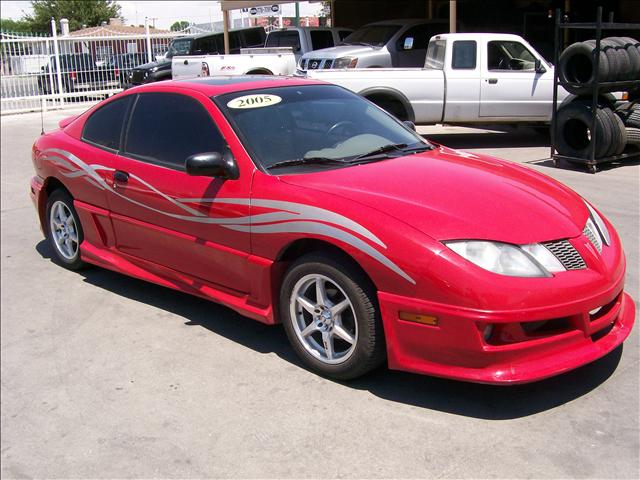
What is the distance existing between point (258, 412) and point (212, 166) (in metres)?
1.49

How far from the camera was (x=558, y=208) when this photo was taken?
13.2ft

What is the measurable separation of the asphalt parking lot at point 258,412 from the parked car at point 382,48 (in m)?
10.1

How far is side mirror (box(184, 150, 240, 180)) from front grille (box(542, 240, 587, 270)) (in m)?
1.88

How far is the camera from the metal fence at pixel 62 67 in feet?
71.4

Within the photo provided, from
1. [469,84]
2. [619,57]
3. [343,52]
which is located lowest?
[469,84]

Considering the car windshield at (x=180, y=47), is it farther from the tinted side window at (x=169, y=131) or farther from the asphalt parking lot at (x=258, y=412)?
the asphalt parking lot at (x=258, y=412)

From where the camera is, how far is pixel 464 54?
485 inches

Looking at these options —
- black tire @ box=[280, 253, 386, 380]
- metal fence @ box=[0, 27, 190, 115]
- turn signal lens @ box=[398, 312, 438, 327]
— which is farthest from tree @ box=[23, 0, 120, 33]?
turn signal lens @ box=[398, 312, 438, 327]

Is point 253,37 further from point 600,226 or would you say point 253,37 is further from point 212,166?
point 600,226

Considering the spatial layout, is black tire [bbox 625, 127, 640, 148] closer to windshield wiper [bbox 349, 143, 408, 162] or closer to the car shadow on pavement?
windshield wiper [bbox 349, 143, 408, 162]

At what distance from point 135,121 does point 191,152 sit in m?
0.81

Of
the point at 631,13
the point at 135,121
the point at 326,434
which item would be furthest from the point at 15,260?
the point at 631,13

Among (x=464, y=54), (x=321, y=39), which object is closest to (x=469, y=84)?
(x=464, y=54)

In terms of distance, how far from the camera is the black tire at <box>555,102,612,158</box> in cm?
940
